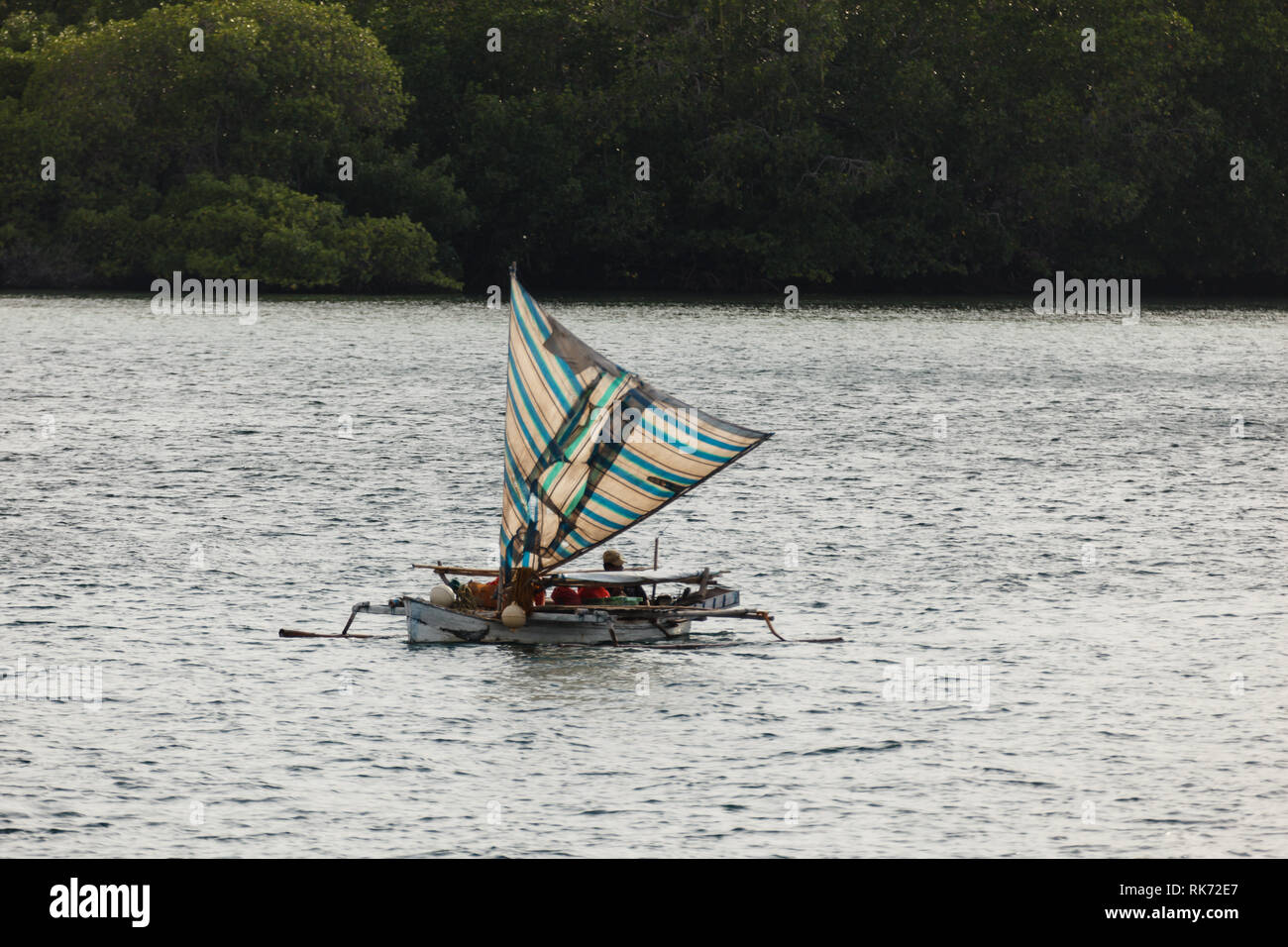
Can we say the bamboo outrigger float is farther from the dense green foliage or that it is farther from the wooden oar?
the dense green foliage

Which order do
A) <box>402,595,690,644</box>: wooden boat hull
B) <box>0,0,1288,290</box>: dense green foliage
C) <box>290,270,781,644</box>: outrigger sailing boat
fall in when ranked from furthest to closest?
1. <box>0,0,1288,290</box>: dense green foliage
2. <box>290,270,781,644</box>: outrigger sailing boat
3. <box>402,595,690,644</box>: wooden boat hull

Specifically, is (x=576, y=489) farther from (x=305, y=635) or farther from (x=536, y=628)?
(x=305, y=635)

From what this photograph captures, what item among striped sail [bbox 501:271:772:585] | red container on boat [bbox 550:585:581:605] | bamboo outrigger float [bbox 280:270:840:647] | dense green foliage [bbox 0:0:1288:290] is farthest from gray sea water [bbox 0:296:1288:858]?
dense green foliage [bbox 0:0:1288:290]

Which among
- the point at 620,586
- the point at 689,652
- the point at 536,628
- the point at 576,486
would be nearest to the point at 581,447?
the point at 576,486

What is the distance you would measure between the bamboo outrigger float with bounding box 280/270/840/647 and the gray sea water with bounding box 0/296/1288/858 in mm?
614

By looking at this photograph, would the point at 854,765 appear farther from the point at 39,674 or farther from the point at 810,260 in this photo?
the point at 810,260

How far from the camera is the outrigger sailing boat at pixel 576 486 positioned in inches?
1259

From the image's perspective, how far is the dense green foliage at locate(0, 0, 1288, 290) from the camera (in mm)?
119000

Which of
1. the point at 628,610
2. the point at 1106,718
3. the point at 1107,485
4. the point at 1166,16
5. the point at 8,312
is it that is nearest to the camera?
the point at 1106,718

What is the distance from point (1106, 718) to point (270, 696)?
12.5 meters

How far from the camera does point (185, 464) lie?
5550 cm

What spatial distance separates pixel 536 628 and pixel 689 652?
2.99 meters

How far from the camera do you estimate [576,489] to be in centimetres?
3306
